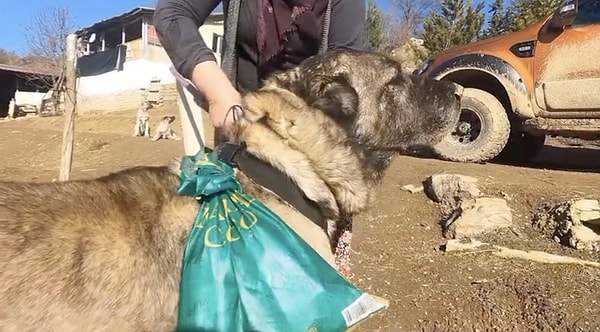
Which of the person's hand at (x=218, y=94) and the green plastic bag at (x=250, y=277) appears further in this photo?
the person's hand at (x=218, y=94)

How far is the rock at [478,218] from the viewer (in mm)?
5633

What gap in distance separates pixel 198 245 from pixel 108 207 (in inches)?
13.5

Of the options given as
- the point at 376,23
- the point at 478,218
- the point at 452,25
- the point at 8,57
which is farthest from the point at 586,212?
the point at 8,57

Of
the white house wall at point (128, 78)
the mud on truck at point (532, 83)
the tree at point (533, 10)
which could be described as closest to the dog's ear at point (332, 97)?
the mud on truck at point (532, 83)

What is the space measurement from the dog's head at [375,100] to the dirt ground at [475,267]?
1.56 metres

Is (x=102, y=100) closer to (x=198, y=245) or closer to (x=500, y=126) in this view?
(x=500, y=126)

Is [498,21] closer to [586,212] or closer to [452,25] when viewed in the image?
[452,25]

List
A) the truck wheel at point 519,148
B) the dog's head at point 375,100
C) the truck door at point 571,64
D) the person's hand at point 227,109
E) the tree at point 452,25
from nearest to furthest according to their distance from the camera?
1. the person's hand at point 227,109
2. the dog's head at point 375,100
3. the truck door at point 571,64
4. the truck wheel at point 519,148
5. the tree at point 452,25

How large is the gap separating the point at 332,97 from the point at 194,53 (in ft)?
1.92

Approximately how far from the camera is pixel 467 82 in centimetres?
880

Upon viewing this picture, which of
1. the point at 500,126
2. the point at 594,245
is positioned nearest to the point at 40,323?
the point at 594,245

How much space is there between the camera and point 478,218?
5.70 meters

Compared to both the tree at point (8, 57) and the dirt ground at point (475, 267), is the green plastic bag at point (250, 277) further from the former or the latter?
the tree at point (8, 57)

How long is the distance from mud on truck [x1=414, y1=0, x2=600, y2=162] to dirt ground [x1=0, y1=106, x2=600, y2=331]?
480 mm
